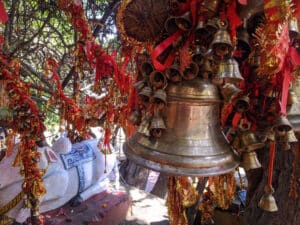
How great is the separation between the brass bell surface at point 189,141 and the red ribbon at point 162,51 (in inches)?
2.5

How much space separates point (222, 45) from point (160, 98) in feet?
0.70

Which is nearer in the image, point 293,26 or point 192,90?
point 293,26

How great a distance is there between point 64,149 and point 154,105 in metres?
2.13

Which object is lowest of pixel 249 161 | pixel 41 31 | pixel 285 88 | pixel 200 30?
pixel 249 161

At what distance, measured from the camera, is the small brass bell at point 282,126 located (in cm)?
84

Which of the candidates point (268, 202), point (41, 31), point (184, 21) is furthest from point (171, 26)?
point (41, 31)

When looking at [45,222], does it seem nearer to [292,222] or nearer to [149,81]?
[292,222]

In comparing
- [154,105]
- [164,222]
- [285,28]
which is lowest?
[164,222]

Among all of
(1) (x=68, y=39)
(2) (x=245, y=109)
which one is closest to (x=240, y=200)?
(2) (x=245, y=109)

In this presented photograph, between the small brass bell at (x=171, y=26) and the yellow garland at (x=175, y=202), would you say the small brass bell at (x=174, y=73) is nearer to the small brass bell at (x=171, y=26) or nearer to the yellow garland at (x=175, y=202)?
the small brass bell at (x=171, y=26)

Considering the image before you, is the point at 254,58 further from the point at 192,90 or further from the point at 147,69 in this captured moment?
the point at 147,69

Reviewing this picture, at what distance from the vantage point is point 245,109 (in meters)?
0.93

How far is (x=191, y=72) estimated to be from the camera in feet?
2.87

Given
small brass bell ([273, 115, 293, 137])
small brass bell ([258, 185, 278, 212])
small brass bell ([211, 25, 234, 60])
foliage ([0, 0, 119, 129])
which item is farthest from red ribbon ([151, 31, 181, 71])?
foliage ([0, 0, 119, 129])
